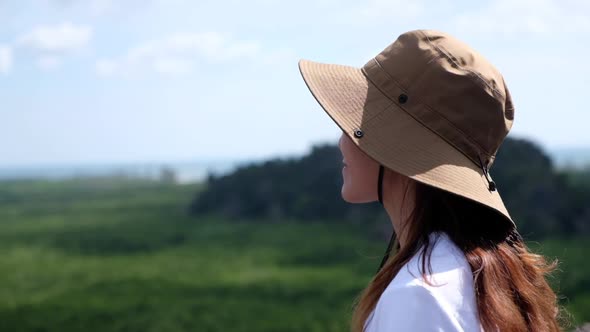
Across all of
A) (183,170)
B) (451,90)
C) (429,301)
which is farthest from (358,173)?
(183,170)

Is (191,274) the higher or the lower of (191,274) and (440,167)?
the lower

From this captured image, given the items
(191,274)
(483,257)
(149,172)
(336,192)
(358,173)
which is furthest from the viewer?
(149,172)

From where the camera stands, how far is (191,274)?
1087cm

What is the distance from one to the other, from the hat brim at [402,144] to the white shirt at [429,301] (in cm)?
15

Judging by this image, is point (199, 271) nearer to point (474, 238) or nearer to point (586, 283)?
point (586, 283)

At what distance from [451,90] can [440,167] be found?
14 cm

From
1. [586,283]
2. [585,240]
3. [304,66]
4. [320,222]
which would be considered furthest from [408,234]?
[320,222]

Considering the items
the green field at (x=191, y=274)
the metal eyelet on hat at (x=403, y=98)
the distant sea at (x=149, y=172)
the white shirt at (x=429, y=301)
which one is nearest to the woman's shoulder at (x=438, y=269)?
the white shirt at (x=429, y=301)

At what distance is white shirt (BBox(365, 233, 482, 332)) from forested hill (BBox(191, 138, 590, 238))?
10903mm

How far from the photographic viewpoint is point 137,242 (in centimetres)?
1447

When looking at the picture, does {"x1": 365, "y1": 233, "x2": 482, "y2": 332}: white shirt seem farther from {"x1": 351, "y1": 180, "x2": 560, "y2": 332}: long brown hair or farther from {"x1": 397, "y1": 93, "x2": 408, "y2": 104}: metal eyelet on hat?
{"x1": 397, "y1": 93, "x2": 408, "y2": 104}: metal eyelet on hat

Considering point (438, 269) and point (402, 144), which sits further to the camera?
point (402, 144)

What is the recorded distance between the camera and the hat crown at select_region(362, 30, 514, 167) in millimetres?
1271

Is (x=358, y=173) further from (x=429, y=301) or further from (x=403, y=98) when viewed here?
(x=429, y=301)
